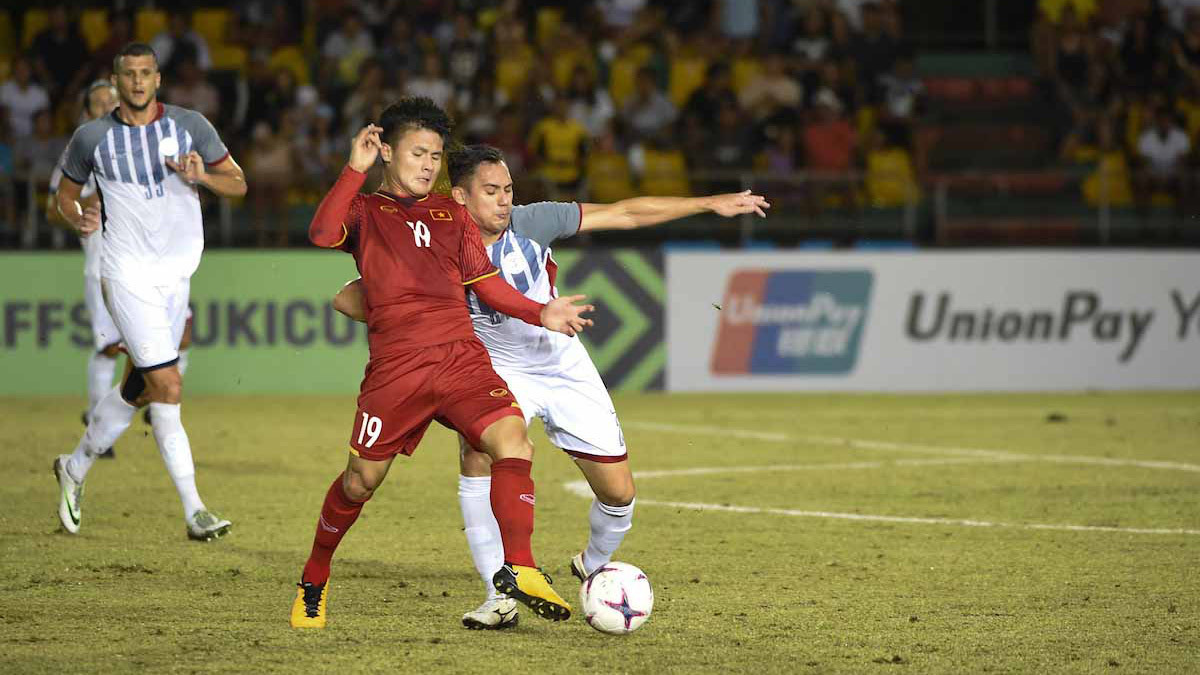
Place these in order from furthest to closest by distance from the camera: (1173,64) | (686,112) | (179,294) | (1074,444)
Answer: (1173,64)
(686,112)
(1074,444)
(179,294)

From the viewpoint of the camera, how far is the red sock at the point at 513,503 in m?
5.74

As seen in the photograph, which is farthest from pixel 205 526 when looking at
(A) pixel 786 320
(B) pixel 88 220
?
(A) pixel 786 320

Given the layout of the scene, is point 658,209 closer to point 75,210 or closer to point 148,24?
point 75,210

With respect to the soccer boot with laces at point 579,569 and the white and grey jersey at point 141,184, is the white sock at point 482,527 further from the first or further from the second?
the white and grey jersey at point 141,184

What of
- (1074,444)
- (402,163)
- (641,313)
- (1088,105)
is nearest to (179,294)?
(402,163)

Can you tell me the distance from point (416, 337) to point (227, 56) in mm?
14017

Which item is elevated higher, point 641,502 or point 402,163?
point 402,163

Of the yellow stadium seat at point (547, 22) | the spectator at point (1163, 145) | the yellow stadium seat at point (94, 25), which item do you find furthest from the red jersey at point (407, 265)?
the yellow stadium seat at point (94, 25)

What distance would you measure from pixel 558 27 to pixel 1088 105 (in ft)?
20.0

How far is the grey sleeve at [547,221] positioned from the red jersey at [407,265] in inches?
17.8

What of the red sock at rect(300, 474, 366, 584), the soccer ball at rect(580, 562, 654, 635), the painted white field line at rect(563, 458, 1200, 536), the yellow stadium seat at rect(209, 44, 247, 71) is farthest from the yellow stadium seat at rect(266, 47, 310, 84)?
the soccer ball at rect(580, 562, 654, 635)

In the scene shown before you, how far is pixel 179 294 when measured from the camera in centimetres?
834

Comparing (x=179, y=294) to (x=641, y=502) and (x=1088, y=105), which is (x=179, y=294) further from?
(x=1088, y=105)

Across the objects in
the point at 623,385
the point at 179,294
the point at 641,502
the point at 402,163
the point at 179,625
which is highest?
the point at 402,163
